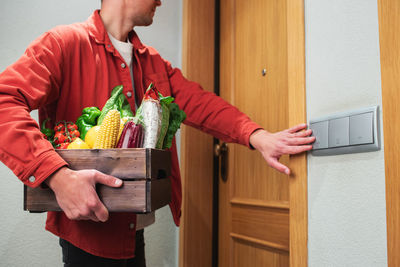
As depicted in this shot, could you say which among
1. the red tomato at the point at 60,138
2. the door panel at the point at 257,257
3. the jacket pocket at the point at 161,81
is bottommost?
the door panel at the point at 257,257

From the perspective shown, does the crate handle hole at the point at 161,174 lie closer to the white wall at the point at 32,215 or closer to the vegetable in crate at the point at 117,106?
the vegetable in crate at the point at 117,106

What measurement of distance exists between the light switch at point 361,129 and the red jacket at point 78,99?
42 centimetres

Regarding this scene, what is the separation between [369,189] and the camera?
85 centimetres

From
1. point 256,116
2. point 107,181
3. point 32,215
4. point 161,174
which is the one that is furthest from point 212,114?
point 32,215

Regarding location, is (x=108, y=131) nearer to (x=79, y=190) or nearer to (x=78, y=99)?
(x=79, y=190)

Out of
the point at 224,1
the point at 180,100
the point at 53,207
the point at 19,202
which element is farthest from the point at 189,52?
the point at 53,207

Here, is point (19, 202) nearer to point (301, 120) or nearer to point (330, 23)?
point (301, 120)

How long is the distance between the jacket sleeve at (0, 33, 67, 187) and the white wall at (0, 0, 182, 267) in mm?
724

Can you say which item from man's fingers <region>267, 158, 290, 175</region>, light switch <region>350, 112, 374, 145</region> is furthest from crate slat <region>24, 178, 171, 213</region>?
light switch <region>350, 112, 374, 145</region>

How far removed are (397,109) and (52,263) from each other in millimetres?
1523

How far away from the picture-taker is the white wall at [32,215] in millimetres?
1547

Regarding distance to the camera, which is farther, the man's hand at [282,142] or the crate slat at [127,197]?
the man's hand at [282,142]

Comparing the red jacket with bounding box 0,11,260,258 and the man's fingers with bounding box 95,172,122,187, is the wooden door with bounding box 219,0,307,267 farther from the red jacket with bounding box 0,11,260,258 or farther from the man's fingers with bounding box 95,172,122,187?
the man's fingers with bounding box 95,172,122,187

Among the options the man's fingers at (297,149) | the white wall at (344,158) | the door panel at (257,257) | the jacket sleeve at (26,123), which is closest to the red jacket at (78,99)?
Result: the jacket sleeve at (26,123)
